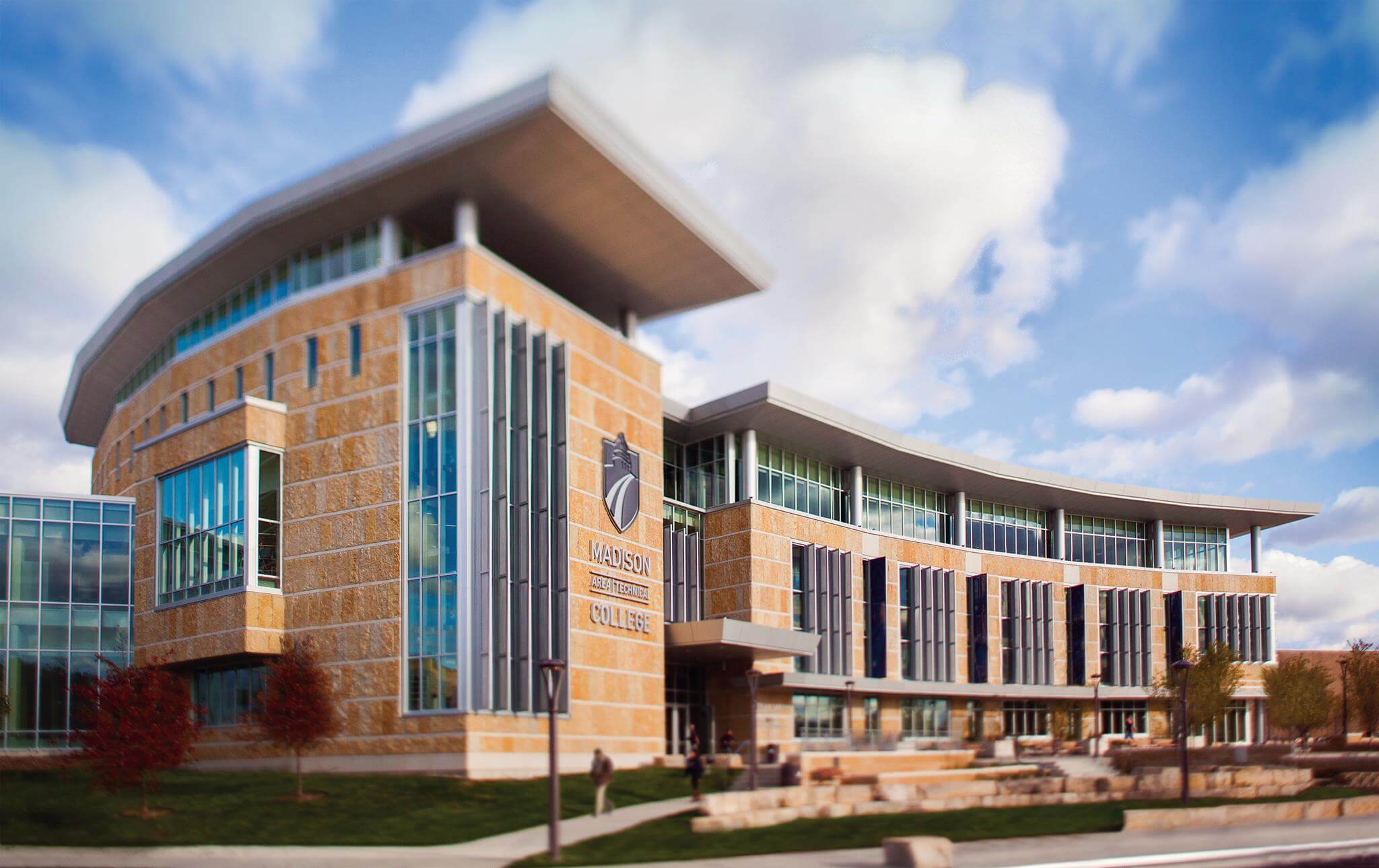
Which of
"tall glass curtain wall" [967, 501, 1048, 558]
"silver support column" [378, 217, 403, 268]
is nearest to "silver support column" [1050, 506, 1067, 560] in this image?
"tall glass curtain wall" [967, 501, 1048, 558]

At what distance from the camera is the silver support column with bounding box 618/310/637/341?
48.7 m

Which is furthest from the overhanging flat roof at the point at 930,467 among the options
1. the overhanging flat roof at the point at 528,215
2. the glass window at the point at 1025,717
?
the glass window at the point at 1025,717

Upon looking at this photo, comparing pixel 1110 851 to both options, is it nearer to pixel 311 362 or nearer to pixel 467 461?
pixel 467 461

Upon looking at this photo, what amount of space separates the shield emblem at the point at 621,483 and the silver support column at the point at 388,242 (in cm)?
899

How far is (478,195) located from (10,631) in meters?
23.6

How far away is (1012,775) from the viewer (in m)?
39.9

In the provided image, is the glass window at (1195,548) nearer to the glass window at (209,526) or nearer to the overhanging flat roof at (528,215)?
the overhanging flat roof at (528,215)

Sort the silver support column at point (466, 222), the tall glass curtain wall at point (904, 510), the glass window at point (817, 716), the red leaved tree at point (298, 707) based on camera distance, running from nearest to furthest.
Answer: the red leaved tree at point (298, 707) < the silver support column at point (466, 222) < the glass window at point (817, 716) < the tall glass curtain wall at point (904, 510)

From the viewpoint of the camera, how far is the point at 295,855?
24734 mm

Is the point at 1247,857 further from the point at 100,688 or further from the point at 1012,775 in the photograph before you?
the point at 100,688

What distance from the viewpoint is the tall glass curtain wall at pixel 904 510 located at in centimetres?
6294

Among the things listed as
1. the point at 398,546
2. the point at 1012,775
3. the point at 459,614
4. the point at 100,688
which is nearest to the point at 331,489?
the point at 398,546

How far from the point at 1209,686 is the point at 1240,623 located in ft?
61.1

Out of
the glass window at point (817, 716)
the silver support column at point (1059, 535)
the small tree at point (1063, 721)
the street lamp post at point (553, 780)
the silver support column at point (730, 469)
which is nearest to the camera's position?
the street lamp post at point (553, 780)
